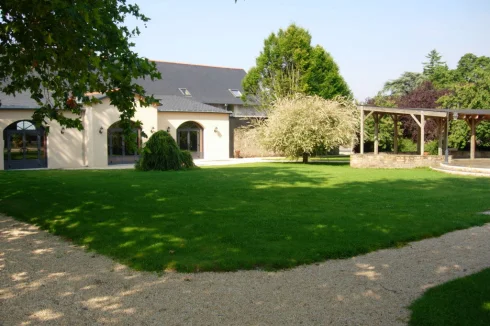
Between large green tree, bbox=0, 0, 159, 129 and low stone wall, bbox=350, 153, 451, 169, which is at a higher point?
large green tree, bbox=0, 0, 159, 129

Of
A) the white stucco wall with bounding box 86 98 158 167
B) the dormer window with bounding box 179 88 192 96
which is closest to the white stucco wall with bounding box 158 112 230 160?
the white stucco wall with bounding box 86 98 158 167

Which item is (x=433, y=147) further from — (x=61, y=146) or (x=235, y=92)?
(x=61, y=146)

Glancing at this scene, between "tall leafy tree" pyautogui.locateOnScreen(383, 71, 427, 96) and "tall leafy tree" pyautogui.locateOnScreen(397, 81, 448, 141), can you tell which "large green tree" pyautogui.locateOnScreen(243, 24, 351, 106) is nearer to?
"tall leafy tree" pyautogui.locateOnScreen(397, 81, 448, 141)

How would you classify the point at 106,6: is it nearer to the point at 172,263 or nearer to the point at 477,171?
the point at 172,263

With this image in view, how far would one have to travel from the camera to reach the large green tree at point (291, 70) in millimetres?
36688

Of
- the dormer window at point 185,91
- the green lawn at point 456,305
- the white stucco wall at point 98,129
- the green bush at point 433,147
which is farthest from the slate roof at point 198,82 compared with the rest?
the green lawn at point 456,305

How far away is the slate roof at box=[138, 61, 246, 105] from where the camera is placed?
40.1 meters

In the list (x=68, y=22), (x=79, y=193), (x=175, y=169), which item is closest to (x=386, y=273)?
(x=68, y=22)

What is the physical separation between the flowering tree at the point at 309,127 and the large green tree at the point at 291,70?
9.81 metres

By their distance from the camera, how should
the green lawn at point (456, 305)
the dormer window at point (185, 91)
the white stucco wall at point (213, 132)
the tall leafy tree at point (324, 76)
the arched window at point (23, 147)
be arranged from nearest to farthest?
the green lawn at point (456, 305), the arched window at point (23, 147), the white stucco wall at point (213, 132), the tall leafy tree at point (324, 76), the dormer window at point (185, 91)

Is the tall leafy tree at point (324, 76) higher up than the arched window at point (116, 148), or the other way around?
the tall leafy tree at point (324, 76)

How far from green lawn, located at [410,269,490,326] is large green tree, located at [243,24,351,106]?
32002 mm

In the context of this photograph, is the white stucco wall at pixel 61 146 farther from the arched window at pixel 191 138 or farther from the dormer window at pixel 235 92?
the dormer window at pixel 235 92

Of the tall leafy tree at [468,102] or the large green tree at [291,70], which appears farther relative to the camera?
the large green tree at [291,70]
